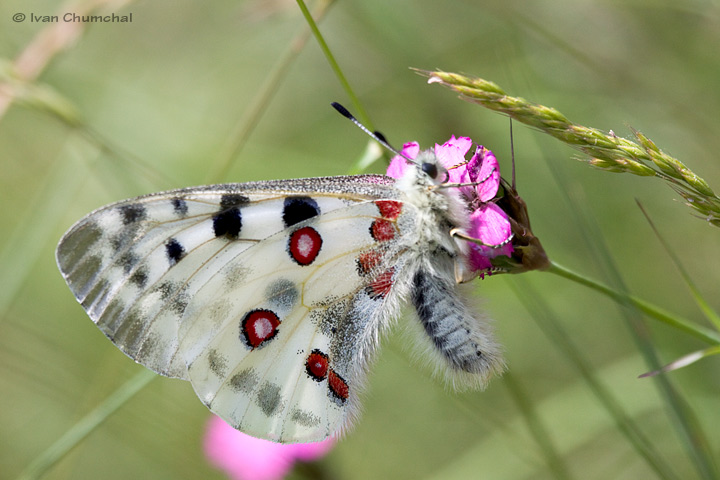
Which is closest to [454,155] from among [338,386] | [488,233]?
[488,233]

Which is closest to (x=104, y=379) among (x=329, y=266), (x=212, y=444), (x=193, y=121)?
(x=212, y=444)

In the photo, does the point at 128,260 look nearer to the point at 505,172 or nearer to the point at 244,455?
the point at 244,455

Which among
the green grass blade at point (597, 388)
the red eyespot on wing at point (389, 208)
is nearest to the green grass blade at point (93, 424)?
the red eyespot on wing at point (389, 208)

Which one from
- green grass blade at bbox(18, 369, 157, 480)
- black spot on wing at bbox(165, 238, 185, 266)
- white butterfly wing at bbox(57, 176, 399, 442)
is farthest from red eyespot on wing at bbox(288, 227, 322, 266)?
green grass blade at bbox(18, 369, 157, 480)

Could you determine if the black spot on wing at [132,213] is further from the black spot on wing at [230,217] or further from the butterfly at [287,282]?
the black spot on wing at [230,217]

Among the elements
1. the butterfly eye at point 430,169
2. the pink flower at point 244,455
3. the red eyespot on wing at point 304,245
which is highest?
the butterfly eye at point 430,169

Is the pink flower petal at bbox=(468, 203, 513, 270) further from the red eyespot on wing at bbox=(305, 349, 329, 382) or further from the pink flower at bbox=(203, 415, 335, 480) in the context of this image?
the pink flower at bbox=(203, 415, 335, 480)
